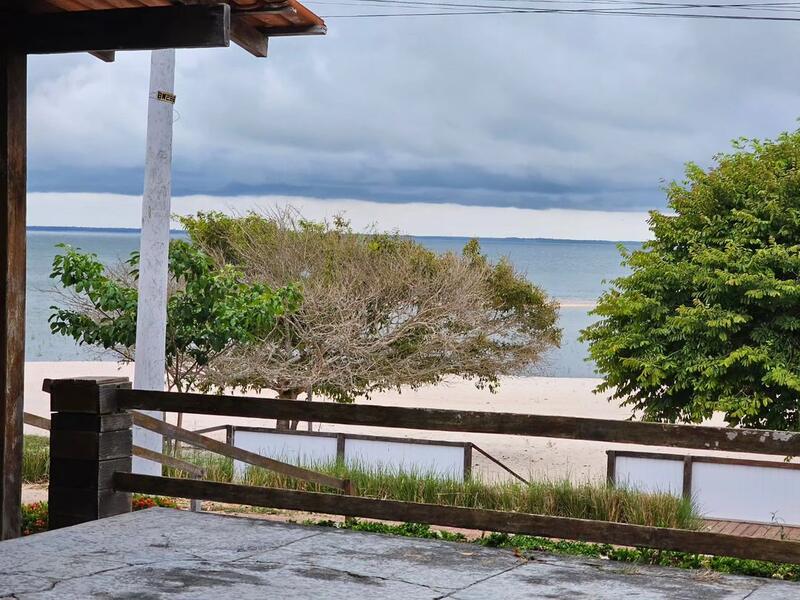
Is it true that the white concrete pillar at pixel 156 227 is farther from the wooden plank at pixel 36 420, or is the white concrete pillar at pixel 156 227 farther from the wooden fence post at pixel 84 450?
the wooden fence post at pixel 84 450

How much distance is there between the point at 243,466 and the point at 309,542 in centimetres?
1057

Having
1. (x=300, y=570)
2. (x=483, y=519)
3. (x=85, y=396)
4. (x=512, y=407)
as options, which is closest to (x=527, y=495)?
(x=483, y=519)

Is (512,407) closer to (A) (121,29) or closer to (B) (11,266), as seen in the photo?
(B) (11,266)

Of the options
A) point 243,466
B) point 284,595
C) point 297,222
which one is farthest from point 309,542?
point 297,222

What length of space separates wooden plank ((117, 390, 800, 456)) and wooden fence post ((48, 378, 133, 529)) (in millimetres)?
178

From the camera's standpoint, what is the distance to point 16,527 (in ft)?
22.2

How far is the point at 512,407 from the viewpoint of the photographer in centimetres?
6831

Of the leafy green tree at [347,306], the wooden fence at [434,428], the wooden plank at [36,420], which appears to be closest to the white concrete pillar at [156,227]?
the wooden plank at [36,420]

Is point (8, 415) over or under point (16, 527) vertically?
over

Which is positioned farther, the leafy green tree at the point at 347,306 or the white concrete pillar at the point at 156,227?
the leafy green tree at the point at 347,306

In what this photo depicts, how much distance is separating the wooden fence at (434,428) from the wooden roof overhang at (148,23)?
217 cm

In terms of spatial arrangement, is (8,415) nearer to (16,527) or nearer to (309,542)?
(16,527)

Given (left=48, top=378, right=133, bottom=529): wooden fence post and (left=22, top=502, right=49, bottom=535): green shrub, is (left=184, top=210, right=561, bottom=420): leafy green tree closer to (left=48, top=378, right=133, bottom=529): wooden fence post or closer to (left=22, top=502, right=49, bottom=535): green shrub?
(left=22, top=502, right=49, bottom=535): green shrub

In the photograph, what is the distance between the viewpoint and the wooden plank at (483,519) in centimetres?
565
